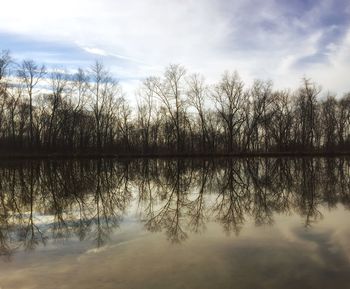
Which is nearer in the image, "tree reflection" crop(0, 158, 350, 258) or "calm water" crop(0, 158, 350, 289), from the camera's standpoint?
"calm water" crop(0, 158, 350, 289)

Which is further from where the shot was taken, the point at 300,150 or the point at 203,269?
the point at 300,150

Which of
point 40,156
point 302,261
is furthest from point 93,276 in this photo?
point 40,156

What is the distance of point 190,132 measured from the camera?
71.5m

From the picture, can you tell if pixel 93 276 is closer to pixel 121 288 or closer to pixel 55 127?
pixel 121 288

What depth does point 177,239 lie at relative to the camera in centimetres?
917

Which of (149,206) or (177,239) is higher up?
(149,206)

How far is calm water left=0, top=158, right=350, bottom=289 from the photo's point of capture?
644 cm

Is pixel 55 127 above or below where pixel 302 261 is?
above

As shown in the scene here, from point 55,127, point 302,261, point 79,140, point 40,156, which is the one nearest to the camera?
point 302,261

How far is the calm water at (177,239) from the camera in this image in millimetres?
6441

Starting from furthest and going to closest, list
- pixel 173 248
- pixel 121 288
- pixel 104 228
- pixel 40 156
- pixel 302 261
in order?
pixel 40 156 < pixel 104 228 < pixel 173 248 < pixel 302 261 < pixel 121 288

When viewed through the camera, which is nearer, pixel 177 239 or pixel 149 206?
pixel 177 239

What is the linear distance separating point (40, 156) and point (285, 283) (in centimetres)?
5209

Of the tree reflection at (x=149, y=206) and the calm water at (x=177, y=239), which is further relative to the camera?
the tree reflection at (x=149, y=206)
